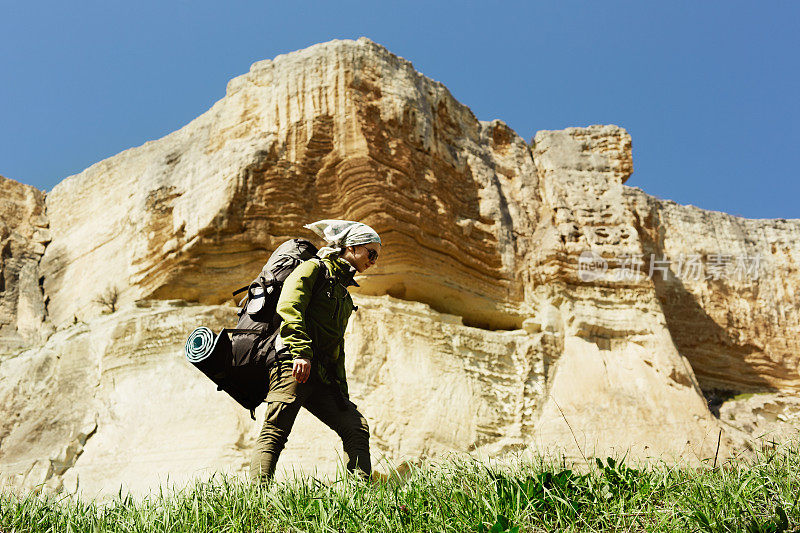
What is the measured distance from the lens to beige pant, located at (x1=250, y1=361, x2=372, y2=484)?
4438 mm

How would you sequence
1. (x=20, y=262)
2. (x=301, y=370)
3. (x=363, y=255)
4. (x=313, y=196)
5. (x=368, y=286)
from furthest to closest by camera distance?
(x=20, y=262) < (x=313, y=196) < (x=368, y=286) < (x=363, y=255) < (x=301, y=370)

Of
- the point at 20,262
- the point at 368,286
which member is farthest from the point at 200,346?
the point at 20,262

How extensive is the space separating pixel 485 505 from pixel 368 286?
257 inches

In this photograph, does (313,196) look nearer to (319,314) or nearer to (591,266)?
(591,266)

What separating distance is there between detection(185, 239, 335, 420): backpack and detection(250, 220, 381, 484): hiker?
0.32ft

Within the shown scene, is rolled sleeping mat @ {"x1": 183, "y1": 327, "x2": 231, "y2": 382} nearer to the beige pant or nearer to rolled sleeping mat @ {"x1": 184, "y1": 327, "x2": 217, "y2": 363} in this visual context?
rolled sleeping mat @ {"x1": 184, "y1": 327, "x2": 217, "y2": 363}

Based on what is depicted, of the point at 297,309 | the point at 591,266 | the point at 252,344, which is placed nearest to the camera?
the point at 297,309

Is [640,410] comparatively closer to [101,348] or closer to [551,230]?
[551,230]

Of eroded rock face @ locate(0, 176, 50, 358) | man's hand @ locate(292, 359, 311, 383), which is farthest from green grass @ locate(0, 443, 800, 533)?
eroded rock face @ locate(0, 176, 50, 358)

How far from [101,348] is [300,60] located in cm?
510

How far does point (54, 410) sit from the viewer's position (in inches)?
360

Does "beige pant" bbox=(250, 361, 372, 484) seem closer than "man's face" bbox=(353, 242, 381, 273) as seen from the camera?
Yes

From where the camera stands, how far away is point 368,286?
1024 centimetres

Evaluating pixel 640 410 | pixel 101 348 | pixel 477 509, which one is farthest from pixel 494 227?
pixel 477 509
